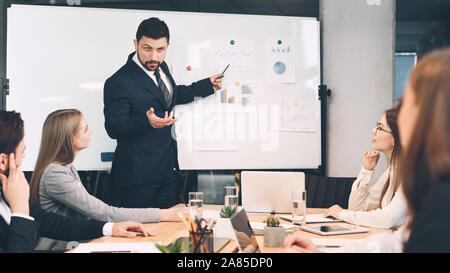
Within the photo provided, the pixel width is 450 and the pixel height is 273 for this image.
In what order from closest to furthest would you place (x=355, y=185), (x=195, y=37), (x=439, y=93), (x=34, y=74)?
(x=439, y=93)
(x=355, y=185)
(x=34, y=74)
(x=195, y=37)

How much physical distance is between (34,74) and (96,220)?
1.86m

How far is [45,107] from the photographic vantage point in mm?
3479

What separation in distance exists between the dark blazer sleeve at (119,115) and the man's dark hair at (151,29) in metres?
0.44

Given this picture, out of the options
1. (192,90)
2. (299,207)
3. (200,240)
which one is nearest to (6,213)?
(200,240)

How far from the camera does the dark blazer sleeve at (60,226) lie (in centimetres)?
204

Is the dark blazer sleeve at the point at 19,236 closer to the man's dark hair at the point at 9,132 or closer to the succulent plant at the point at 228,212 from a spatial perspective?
the man's dark hair at the point at 9,132

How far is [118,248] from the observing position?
1.69 metres

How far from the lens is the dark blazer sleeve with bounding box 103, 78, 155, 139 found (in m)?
3.33

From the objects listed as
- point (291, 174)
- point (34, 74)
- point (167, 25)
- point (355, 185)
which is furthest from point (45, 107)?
point (355, 185)

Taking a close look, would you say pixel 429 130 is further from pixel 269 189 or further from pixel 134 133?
pixel 134 133

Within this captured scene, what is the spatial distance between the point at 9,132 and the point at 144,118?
64.8 inches

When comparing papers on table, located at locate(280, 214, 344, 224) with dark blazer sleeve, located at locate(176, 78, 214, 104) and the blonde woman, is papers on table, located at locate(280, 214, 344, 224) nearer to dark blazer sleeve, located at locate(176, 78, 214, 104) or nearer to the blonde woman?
the blonde woman
